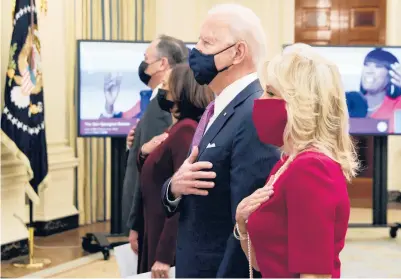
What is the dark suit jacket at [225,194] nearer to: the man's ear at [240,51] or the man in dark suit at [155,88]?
the man's ear at [240,51]

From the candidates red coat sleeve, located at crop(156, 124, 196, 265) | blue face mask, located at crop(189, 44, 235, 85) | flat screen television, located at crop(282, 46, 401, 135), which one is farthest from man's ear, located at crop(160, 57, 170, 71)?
flat screen television, located at crop(282, 46, 401, 135)

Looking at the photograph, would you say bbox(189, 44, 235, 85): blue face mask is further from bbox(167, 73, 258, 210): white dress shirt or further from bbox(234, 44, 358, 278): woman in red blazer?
bbox(234, 44, 358, 278): woman in red blazer

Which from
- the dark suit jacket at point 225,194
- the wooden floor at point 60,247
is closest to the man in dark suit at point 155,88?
the dark suit jacket at point 225,194

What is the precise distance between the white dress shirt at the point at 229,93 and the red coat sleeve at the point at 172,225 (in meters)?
0.54

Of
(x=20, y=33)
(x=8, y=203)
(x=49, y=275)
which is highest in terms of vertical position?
(x=20, y=33)

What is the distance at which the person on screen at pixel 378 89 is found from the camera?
661 centimetres

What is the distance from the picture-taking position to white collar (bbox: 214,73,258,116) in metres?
2.12

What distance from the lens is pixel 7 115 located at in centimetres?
559

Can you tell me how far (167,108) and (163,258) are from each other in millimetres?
558

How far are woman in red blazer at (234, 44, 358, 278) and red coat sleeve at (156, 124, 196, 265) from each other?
1002 millimetres

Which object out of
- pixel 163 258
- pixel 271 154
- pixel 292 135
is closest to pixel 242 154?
pixel 271 154

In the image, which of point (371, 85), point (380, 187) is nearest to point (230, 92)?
point (371, 85)

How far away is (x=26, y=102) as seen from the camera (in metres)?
5.72

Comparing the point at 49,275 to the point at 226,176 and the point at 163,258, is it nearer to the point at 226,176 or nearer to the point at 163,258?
the point at 163,258
